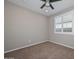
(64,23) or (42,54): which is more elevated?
(64,23)

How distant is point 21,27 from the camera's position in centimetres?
430

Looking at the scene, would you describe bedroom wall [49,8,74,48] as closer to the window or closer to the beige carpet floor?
the window

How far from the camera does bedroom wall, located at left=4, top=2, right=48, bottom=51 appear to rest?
3664 mm

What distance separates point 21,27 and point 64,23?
9.22ft

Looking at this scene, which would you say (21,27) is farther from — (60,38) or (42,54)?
(60,38)

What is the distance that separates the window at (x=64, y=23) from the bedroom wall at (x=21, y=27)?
104 cm

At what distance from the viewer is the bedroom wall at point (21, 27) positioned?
3.66 meters

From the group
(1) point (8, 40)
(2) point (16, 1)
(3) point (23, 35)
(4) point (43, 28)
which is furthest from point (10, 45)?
(4) point (43, 28)

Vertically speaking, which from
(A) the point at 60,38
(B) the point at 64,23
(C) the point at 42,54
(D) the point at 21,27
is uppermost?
(B) the point at 64,23

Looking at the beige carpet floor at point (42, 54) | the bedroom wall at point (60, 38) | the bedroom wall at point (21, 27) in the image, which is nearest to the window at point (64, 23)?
the bedroom wall at point (60, 38)

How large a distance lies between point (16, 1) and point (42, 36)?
10.2 feet

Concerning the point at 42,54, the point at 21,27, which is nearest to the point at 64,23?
the point at 42,54
